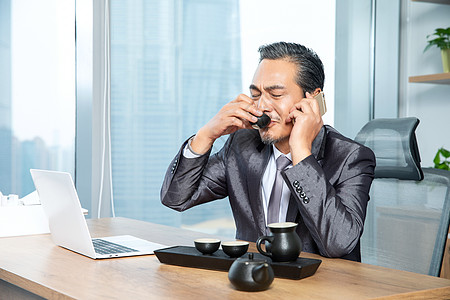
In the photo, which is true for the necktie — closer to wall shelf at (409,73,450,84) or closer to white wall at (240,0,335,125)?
white wall at (240,0,335,125)

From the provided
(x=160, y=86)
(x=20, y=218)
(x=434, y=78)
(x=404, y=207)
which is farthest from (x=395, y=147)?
(x=434, y=78)

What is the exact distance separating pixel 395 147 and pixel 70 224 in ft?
3.67

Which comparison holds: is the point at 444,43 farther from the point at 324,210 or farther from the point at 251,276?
the point at 251,276

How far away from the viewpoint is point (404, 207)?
1886 millimetres

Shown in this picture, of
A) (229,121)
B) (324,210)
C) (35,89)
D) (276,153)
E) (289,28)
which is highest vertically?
(289,28)

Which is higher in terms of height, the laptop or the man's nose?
the man's nose

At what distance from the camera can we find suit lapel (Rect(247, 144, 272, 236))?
1845 millimetres

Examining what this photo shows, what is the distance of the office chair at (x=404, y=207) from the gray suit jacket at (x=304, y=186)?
162 mm

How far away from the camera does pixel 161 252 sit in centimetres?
142

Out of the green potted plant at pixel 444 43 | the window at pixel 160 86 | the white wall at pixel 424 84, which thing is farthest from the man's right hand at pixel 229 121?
the white wall at pixel 424 84

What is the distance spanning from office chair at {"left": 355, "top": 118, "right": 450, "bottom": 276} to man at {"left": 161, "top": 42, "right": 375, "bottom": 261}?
162 mm

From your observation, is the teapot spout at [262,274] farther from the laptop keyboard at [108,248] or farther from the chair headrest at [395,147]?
the chair headrest at [395,147]

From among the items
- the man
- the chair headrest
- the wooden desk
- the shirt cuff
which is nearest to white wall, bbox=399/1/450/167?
the chair headrest

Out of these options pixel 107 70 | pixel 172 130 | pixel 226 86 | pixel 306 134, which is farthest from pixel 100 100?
pixel 306 134
